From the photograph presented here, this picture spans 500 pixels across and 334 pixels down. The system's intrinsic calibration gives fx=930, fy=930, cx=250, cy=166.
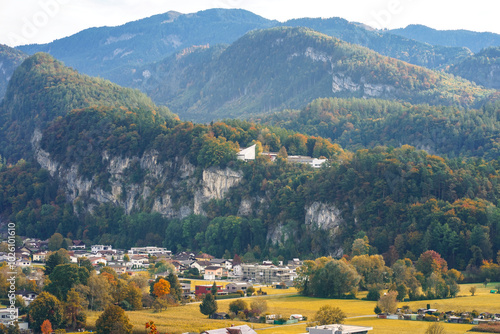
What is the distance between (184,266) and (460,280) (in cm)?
3457

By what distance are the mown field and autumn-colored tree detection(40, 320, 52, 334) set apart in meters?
3.66

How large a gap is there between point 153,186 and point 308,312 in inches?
2707

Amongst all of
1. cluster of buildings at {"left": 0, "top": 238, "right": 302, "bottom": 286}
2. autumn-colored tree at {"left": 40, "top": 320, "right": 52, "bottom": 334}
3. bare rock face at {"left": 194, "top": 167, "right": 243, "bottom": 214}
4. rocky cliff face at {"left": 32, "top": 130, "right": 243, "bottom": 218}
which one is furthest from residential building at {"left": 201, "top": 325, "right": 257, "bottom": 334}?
bare rock face at {"left": 194, "top": 167, "right": 243, "bottom": 214}

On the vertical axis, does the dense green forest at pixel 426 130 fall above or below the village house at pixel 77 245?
above

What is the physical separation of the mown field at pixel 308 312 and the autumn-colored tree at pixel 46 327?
3.66 metres

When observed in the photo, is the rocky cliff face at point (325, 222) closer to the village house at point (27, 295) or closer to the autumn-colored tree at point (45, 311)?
the village house at point (27, 295)

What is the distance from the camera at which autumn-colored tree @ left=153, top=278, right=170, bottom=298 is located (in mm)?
84125

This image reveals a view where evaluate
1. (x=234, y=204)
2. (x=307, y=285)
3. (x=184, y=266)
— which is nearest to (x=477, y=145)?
(x=234, y=204)

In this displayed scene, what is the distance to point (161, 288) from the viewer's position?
84438 mm

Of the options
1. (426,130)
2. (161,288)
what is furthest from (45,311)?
(426,130)

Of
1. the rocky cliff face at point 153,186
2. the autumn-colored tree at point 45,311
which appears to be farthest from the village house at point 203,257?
the autumn-colored tree at point 45,311

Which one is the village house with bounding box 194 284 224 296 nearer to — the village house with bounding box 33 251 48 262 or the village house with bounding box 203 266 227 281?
the village house with bounding box 203 266 227 281

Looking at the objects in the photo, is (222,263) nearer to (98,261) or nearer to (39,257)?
(98,261)

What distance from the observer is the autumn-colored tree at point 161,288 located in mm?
84125
